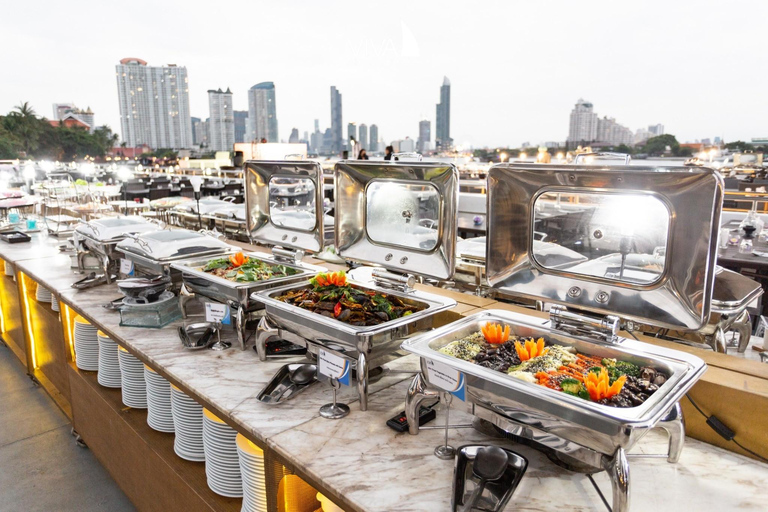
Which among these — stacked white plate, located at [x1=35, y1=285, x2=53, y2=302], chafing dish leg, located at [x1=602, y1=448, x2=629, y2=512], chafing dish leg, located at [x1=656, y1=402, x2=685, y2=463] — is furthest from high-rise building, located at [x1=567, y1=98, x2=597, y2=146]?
chafing dish leg, located at [x1=602, y1=448, x2=629, y2=512]

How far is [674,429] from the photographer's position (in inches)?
37.6

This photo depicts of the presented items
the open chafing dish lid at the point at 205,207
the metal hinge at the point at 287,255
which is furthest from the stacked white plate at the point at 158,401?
the open chafing dish lid at the point at 205,207

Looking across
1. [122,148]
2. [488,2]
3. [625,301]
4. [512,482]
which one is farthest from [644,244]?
[122,148]

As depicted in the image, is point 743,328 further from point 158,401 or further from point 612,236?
point 158,401

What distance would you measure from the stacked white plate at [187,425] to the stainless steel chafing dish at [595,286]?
0.75 metres

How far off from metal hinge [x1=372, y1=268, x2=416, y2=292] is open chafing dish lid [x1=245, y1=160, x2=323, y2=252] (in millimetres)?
406

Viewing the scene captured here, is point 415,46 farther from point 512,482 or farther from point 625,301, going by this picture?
point 512,482

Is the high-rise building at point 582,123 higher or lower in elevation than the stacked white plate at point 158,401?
higher

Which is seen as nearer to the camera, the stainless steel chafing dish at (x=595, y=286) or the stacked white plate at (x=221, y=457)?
the stainless steel chafing dish at (x=595, y=286)

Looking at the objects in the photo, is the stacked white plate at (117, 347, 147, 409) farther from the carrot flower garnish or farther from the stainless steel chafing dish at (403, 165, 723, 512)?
the carrot flower garnish

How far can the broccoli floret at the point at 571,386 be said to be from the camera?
887 millimetres

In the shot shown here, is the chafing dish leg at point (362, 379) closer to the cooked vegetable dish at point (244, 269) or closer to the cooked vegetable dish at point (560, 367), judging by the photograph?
the cooked vegetable dish at point (560, 367)

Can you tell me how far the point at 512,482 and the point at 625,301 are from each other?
495 millimetres

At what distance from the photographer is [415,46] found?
14.4 ft
